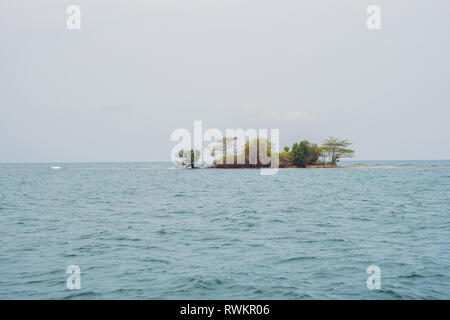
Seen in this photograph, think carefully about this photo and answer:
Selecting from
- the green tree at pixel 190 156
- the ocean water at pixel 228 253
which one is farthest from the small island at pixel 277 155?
the ocean water at pixel 228 253

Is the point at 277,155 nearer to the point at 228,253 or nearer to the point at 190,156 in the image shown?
the point at 190,156

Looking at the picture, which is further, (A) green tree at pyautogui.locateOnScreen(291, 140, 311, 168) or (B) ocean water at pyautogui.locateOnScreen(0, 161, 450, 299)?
(A) green tree at pyautogui.locateOnScreen(291, 140, 311, 168)

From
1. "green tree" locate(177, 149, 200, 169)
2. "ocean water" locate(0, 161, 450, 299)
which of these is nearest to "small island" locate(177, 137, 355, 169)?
"green tree" locate(177, 149, 200, 169)

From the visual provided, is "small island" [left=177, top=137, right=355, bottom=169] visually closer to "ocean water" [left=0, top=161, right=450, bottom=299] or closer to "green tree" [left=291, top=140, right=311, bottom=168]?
"green tree" [left=291, top=140, right=311, bottom=168]

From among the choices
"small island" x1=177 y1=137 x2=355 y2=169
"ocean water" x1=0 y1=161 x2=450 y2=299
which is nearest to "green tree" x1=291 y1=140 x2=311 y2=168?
"small island" x1=177 y1=137 x2=355 y2=169

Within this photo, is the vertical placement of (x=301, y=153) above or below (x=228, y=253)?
above

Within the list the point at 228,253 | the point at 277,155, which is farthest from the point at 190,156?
the point at 228,253

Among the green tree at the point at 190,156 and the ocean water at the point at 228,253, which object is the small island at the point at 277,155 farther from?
the ocean water at the point at 228,253

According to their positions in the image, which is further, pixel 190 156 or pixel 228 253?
pixel 190 156

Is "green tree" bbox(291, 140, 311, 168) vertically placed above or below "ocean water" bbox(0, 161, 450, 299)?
above

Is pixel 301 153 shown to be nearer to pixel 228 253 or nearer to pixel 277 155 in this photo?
pixel 277 155
